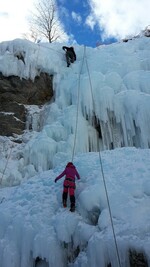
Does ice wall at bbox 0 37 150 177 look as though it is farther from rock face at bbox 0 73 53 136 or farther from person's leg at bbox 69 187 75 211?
person's leg at bbox 69 187 75 211

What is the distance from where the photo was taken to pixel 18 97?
1265 cm

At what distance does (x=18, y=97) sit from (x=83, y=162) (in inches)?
208

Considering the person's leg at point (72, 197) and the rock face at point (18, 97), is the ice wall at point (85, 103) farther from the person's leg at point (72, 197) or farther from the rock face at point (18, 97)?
the person's leg at point (72, 197)

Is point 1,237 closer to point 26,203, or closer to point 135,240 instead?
point 26,203

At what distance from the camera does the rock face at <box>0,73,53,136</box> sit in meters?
11.8

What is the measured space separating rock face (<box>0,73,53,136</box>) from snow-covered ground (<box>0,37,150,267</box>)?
34 centimetres

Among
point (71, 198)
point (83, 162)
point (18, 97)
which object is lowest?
point (71, 198)

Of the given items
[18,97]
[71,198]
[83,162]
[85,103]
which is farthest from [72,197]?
[18,97]

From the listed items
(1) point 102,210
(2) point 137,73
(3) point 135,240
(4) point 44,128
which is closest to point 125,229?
(3) point 135,240

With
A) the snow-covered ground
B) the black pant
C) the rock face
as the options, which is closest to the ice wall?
the snow-covered ground

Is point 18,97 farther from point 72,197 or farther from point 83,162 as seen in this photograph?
point 72,197

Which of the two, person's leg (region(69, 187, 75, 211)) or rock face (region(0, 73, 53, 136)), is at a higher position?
rock face (region(0, 73, 53, 136))

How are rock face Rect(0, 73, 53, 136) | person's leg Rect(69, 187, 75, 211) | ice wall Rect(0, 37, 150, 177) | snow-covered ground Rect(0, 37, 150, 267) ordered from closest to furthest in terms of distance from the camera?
snow-covered ground Rect(0, 37, 150, 267) < person's leg Rect(69, 187, 75, 211) < ice wall Rect(0, 37, 150, 177) < rock face Rect(0, 73, 53, 136)

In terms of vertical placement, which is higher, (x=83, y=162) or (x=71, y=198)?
(x=83, y=162)
